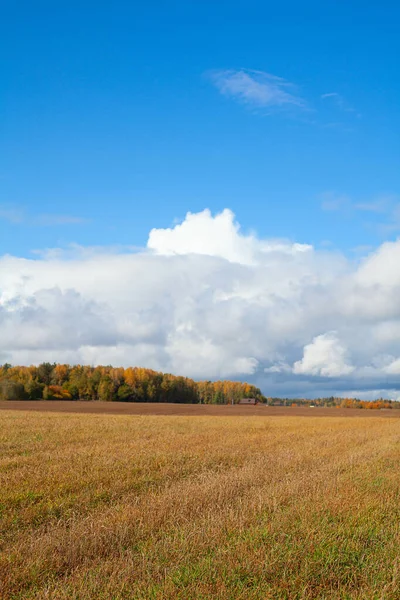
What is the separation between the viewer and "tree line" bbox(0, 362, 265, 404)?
424 ft

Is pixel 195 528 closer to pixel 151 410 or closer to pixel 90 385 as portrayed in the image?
pixel 151 410

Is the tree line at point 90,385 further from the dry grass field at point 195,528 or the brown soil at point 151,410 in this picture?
the dry grass field at point 195,528

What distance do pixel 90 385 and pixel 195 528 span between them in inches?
5537

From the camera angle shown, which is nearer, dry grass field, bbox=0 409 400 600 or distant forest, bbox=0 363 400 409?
dry grass field, bbox=0 409 400 600

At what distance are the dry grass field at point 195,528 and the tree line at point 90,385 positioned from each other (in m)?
115

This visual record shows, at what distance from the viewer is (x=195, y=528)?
9.09 metres

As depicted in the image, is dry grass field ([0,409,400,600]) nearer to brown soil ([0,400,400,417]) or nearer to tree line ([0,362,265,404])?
brown soil ([0,400,400,417])

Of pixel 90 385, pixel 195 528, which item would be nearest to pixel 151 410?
pixel 90 385

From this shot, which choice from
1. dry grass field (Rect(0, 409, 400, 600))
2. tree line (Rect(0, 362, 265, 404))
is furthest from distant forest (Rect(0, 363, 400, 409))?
dry grass field (Rect(0, 409, 400, 600))

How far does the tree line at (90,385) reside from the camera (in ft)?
424

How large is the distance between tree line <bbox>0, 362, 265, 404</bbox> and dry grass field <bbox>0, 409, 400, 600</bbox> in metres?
115

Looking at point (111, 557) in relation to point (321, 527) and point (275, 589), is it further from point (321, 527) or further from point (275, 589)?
point (321, 527)

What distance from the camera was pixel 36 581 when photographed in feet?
23.3

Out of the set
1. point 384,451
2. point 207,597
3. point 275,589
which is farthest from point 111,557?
point 384,451
